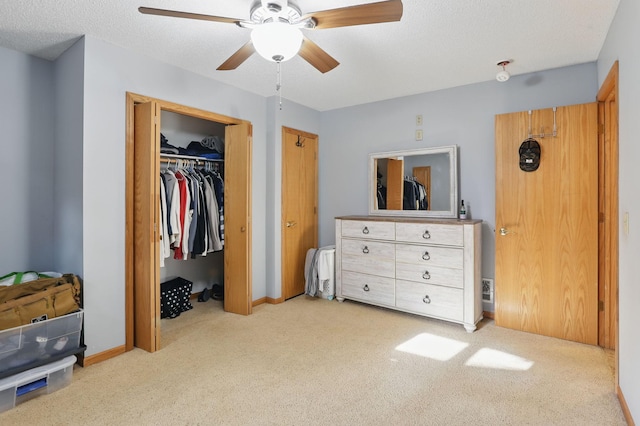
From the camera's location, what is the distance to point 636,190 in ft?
5.64

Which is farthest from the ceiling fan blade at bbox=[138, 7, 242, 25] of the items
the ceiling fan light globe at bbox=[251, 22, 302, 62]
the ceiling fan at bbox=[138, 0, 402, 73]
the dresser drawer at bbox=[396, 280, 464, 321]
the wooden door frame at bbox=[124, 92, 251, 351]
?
the dresser drawer at bbox=[396, 280, 464, 321]

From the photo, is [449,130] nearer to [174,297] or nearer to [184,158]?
[184,158]

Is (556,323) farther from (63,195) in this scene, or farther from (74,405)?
(63,195)

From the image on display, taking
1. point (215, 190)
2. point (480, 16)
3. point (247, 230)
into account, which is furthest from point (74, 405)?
point (480, 16)

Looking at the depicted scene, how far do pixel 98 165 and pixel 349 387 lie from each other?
2384 mm

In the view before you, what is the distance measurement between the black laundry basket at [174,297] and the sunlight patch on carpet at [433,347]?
7.40ft

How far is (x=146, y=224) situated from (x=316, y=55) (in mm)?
1797

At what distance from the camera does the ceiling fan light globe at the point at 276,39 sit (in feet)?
5.94

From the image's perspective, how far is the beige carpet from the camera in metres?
1.93

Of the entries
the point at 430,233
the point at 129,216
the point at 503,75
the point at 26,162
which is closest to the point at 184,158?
the point at 129,216

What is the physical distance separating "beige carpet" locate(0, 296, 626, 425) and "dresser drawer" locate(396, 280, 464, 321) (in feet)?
0.45

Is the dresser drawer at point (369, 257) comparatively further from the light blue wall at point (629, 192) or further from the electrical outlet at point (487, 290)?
the light blue wall at point (629, 192)

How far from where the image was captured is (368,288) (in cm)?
379

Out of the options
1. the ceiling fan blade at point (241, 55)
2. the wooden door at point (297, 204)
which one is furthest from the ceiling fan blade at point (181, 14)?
the wooden door at point (297, 204)
